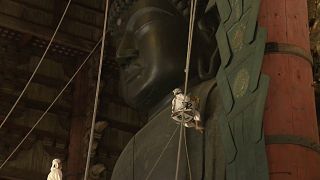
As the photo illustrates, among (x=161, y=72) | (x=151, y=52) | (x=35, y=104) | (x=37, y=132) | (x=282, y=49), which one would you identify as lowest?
(x=282, y=49)

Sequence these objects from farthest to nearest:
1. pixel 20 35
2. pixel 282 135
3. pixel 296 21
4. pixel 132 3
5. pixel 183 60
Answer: pixel 20 35 → pixel 132 3 → pixel 183 60 → pixel 296 21 → pixel 282 135

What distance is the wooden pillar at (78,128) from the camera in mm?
7598

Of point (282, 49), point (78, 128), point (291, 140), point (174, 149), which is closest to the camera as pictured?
point (291, 140)

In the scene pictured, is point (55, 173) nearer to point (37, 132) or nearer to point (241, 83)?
point (241, 83)

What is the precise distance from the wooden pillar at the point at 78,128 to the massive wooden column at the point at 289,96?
5189 millimetres

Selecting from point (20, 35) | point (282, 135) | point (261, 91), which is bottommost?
point (282, 135)

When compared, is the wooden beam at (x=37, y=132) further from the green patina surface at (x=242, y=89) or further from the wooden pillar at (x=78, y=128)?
the green patina surface at (x=242, y=89)

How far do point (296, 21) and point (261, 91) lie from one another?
401 mm

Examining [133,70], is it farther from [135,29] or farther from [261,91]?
[261,91]

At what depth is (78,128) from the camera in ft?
26.0

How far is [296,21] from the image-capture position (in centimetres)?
266

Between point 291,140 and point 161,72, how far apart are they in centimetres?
145

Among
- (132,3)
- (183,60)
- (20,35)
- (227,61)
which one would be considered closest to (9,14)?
(20,35)

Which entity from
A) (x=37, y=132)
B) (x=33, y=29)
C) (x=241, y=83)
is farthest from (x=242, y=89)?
(x=37, y=132)
